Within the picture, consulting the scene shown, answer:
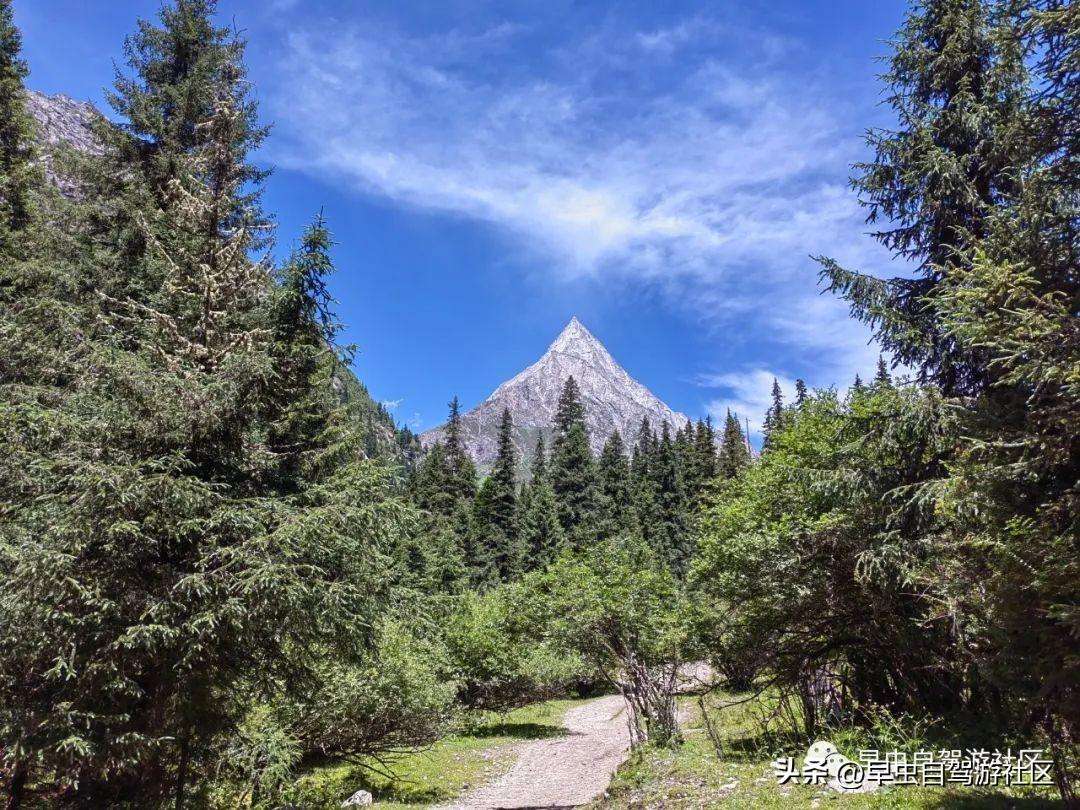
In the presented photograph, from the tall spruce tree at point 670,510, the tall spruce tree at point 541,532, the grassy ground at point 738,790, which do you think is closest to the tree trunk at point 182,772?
the grassy ground at point 738,790

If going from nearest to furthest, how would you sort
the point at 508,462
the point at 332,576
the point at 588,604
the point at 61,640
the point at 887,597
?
1. the point at 61,640
2. the point at 332,576
3. the point at 887,597
4. the point at 588,604
5. the point at 508,462

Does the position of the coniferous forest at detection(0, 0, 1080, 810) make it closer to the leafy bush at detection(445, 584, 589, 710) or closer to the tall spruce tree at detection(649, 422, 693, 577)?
the leafy bush at detection(445, 584, 589, 710)

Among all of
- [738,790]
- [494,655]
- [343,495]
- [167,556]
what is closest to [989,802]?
[738,790]

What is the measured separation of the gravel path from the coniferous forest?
2.33m

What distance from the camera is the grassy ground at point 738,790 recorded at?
704 cm

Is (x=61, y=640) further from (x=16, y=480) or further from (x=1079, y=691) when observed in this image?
(x=1079, y=691)

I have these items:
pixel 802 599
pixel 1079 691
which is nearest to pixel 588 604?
pixel 802 599

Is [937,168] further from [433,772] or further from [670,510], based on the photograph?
[670,510]

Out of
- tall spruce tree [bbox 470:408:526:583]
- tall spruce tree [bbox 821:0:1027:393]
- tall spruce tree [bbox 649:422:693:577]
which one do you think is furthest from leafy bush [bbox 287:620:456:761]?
tall spruce tree [bbox 649:422:693:577]

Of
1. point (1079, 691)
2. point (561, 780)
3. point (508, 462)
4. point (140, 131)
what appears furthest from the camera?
point (508, 462)

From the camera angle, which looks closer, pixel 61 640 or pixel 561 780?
pixel 61 640

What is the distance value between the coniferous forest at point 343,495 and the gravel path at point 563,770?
2.33 m

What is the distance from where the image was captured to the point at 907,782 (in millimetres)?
7867

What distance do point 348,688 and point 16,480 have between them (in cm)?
824
